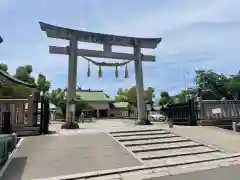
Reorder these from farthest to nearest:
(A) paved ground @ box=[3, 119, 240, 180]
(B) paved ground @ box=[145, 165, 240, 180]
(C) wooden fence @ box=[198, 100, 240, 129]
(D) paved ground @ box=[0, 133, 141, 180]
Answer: (C) wooden fence @ box=[198, 100, 240, 129] < (A) paved ground @ box=[3, 119, 240, 180] < (D) paved ground @ box=[0, 133, 141, 180] < (B) paved ground @ box=[145, 165, 240, 180]

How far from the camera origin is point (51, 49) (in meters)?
16.4

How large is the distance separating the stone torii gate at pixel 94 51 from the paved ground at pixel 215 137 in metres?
5.05

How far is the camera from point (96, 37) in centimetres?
1778

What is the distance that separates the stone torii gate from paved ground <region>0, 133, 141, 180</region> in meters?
5.47

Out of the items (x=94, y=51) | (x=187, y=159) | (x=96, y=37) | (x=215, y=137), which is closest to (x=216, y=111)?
(x=215, y=137)

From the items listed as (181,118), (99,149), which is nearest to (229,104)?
(181,118)

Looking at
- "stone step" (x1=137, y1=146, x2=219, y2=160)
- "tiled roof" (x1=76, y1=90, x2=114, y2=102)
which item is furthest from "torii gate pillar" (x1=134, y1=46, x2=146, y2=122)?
"tiled roof" (x1=76, y1=90, x2=114, y2=102)

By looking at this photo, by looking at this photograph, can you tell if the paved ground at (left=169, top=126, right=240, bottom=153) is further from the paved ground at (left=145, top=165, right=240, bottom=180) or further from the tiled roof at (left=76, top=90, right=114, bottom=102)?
the tiled roof at (left=76, top=90, right=114, bottom=102)

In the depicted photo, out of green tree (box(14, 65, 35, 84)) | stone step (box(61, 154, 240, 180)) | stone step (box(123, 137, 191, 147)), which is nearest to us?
stone step (box(61, 154, 240, 180))

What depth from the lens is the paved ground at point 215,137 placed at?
442 inches

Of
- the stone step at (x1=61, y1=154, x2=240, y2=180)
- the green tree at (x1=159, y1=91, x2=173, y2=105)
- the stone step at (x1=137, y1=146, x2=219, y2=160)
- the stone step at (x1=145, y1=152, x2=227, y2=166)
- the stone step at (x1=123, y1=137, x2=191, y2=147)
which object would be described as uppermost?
the green tree at (x1=159, y1=91, x2=173, y2=105)

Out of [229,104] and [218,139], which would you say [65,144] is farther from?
[229,104]

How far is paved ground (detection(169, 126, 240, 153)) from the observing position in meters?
11.2

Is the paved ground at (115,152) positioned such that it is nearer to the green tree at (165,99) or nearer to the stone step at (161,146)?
the stone step at (161,146)
